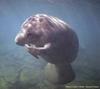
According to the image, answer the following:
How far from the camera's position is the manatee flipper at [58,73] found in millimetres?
3223

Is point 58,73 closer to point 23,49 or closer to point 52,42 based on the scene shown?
point 52,42

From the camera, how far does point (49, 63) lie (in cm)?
322

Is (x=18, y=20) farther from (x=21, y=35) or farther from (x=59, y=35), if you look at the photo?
(x=59, y=35)

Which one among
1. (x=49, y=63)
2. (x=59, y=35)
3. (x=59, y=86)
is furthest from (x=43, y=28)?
(x=59, y=86)

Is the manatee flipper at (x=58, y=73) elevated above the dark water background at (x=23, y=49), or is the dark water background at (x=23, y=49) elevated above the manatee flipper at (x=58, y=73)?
the dark water background at (x=23, y=49)

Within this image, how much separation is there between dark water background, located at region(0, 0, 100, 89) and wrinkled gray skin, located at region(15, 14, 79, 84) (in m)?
0.07

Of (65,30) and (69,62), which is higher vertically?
(65,30)

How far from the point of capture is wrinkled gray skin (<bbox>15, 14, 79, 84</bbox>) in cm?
310

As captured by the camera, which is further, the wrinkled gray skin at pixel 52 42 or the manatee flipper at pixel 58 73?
the manatee flipper at pixel 58 73

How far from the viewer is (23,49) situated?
3.24m

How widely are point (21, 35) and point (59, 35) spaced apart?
1.29 ft

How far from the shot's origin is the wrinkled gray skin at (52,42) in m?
3.10

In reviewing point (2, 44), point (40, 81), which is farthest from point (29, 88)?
point (2, 44)

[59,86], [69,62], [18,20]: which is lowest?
[59,86]
